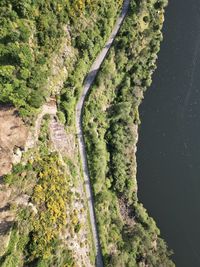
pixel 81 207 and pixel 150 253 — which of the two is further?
pixel 150 253

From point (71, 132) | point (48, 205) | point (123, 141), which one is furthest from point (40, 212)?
point (123, 141)

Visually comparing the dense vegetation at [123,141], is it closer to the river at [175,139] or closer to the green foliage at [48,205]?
the river at [175,139]

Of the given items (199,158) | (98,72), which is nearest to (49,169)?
(98,72)

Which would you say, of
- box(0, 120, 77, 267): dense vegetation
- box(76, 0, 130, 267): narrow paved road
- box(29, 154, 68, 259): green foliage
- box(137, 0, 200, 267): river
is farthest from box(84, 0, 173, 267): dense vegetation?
box(0, 120, 77, 267): dense vegetation

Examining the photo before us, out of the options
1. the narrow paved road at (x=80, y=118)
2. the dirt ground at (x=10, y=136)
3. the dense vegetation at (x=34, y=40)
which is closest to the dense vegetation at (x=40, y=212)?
the dirt ground at (x=10, y=136)

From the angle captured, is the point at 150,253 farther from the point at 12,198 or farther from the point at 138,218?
the point at 12,198

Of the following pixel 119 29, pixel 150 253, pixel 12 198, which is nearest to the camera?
pixel 12 198

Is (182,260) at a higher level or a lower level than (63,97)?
lower
